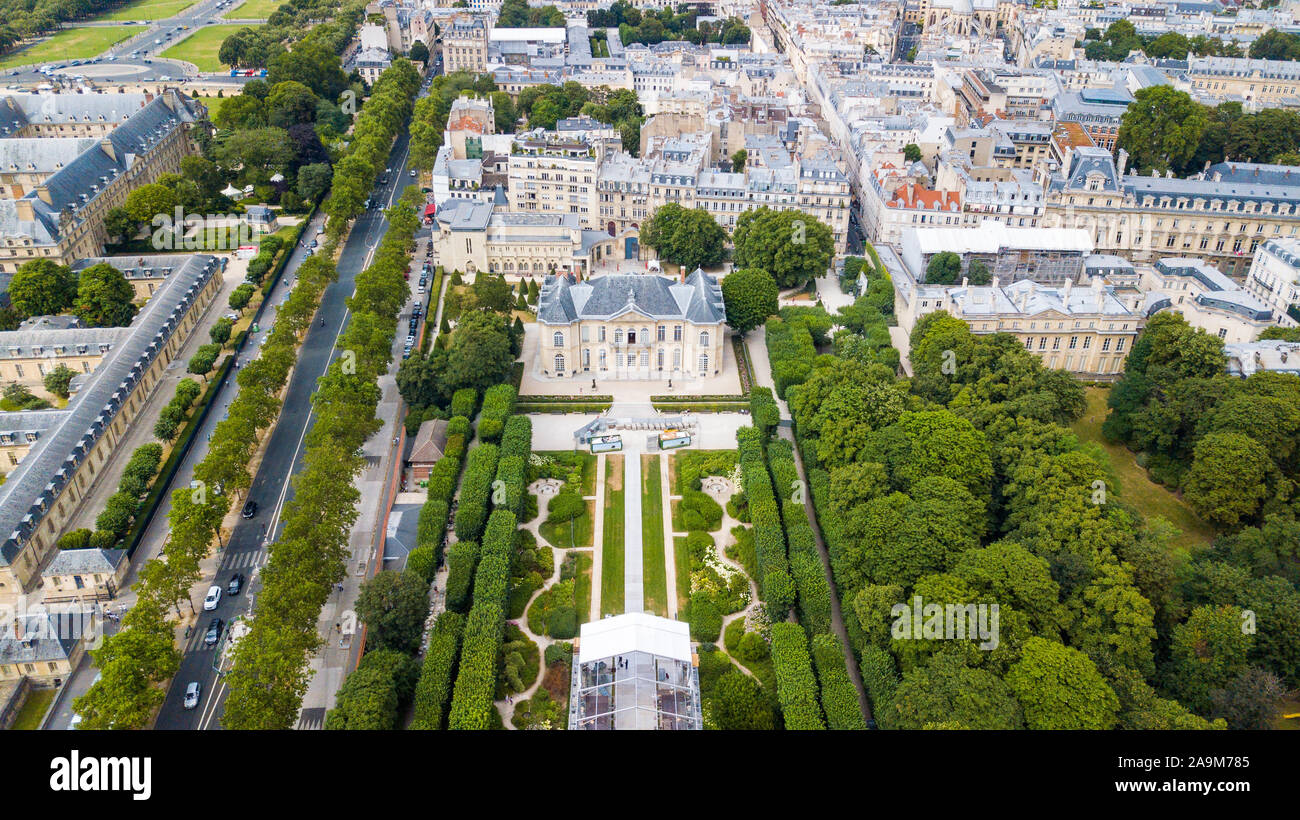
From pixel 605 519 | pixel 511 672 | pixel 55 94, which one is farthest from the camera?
pixel 55 94

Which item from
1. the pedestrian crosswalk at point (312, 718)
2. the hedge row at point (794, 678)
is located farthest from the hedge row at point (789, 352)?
the pedestrian crosswalk at point (312, 718)

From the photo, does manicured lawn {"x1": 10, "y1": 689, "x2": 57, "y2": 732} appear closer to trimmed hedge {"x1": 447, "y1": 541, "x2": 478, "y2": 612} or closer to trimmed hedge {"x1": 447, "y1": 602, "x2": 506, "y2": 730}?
trimmed hedge {"x1": 447, "y1": 541, "x2": 478, "y2": 612}

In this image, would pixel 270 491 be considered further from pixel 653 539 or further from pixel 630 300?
→ pixel 630 300

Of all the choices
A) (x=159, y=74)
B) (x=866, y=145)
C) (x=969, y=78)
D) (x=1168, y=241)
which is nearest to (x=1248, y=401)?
(x=1168, y=241)

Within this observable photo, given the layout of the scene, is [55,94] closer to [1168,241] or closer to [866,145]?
[866,145]

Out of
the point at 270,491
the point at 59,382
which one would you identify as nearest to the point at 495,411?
the point at 270,491

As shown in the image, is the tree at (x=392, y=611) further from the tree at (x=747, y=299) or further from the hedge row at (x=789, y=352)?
the tree at (x=747, y=299)
